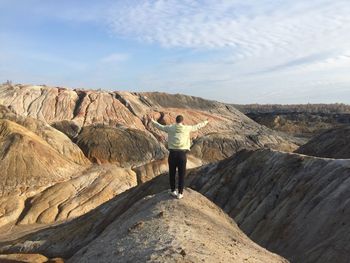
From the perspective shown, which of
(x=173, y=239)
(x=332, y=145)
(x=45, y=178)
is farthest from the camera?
(x=45, y=178)

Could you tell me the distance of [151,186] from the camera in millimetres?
39750

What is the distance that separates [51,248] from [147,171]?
36.1m

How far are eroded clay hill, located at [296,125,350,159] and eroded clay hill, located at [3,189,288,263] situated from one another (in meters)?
26.1

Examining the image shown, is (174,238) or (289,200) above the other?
(174,238)

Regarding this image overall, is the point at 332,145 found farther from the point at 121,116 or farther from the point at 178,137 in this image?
the point at 121,116

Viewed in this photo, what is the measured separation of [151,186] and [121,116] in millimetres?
46964

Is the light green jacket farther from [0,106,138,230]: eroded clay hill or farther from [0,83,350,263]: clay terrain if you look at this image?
[0,106,138,230]: eroded clay hill

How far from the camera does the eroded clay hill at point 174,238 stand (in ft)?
37.6

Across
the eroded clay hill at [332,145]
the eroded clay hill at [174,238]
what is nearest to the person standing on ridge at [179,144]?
the eroded clay hill at [174,238]

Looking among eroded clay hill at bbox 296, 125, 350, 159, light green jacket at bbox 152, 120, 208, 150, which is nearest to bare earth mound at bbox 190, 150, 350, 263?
light green jacket at bbox 152, 120, 208, 150

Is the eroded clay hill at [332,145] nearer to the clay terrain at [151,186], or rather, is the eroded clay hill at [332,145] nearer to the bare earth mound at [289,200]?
the clay terrain at [151,186]

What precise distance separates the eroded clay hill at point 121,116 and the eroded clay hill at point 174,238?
59174 mm

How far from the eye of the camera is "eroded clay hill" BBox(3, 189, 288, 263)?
11461 millimetres

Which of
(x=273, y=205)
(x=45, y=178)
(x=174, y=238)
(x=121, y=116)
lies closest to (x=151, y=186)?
(x=273, y=205)
